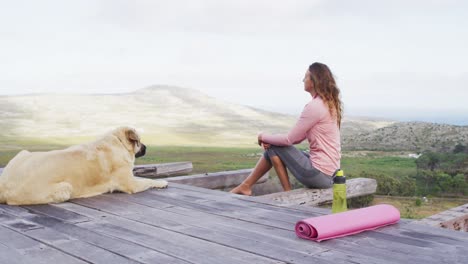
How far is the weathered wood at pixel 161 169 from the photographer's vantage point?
21.9 feet

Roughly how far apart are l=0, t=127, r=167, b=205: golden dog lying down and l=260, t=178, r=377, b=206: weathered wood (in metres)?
1.26

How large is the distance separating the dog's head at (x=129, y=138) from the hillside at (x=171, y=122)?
11.8 meters

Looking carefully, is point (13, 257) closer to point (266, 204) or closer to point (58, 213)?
point (58, 213)

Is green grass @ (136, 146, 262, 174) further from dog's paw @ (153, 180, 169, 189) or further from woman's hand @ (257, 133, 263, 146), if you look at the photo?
woman's hand @ (257, 133, 263, 146)

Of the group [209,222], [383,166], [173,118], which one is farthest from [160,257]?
[173,118]

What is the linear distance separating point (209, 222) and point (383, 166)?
10327mm

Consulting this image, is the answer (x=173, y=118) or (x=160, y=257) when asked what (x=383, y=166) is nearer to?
(x=160, y=257)

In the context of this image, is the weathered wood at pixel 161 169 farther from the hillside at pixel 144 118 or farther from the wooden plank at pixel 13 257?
the hillside at pixel 144 118

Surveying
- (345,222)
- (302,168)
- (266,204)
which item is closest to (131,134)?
(266,204)

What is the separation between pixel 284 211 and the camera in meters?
3.65

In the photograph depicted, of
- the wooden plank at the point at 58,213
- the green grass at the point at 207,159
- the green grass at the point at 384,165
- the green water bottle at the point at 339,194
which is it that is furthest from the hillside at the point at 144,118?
the green water bottle at the point at 339,194

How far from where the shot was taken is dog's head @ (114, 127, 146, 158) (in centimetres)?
473

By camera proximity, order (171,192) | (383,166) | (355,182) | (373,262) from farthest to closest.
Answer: (383,166), (355,182), (171,192), (373,262)

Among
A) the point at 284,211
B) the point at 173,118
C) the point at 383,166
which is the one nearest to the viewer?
the point at 284,211
